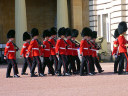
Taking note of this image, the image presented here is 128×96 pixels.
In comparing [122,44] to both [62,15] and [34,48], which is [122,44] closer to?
[34,48]

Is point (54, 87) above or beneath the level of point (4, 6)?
beneath

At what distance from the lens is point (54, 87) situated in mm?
11430

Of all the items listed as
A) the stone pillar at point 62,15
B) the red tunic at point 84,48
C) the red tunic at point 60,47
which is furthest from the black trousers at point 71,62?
the stone pillar at point 62,15

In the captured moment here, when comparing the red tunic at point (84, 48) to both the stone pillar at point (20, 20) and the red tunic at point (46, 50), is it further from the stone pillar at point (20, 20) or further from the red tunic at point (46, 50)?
the stone pillar at point (20, 20)

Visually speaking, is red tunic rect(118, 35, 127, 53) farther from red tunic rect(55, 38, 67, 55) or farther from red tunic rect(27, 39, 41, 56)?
red tunic rect(27, 39, 41, 56)

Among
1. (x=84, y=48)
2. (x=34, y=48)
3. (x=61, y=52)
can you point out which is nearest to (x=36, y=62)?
(x=34, y=48)

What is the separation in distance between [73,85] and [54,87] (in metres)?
0.60

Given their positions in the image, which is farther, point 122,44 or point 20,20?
point 20,20

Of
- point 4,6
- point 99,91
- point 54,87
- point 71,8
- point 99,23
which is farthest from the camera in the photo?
point 4,6

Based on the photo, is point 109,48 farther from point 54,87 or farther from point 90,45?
point 54,87

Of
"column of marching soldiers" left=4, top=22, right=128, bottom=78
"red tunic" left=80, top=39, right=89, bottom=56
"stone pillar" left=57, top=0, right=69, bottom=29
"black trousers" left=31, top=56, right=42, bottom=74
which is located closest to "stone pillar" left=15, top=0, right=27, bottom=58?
"stone pillar" left=57, top=0, right=69, bottom=29

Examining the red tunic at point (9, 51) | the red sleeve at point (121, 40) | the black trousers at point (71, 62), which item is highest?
the red sleeve at point (121, 40)

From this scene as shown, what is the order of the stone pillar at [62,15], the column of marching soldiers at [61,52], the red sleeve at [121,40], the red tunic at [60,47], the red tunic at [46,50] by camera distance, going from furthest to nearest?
the stone pillar at [62,15] → the red tunic at [46,50] → the red tunic at [60,47] → the column of marching soldiers at [61,52] → the red sleeve at [121,40]

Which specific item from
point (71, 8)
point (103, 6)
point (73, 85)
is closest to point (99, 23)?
point (103, 6)
